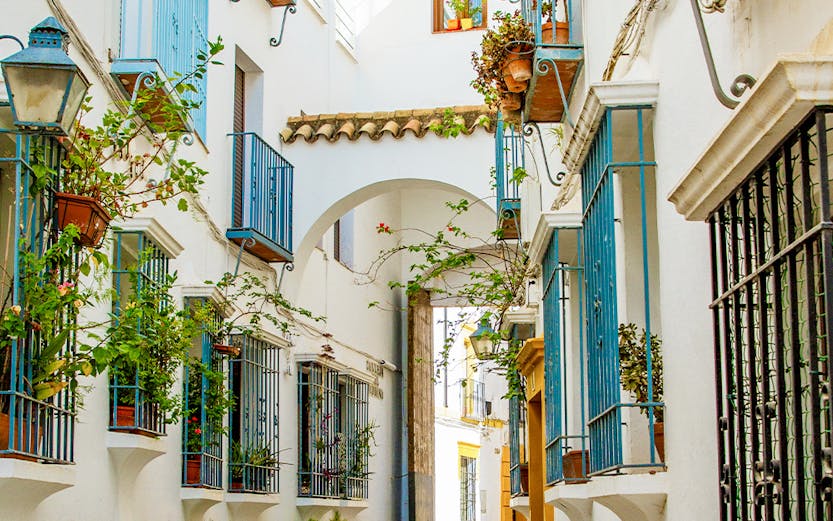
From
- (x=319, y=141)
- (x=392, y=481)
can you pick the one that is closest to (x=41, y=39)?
(x=319, y=141)

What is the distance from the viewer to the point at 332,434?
16.6 metres

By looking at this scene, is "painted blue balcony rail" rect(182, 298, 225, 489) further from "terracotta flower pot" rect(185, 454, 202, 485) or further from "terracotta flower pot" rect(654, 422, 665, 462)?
"terracotta flower pot" rect(654, 422, 665, 462)

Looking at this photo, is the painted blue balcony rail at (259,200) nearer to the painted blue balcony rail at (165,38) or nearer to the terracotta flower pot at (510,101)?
the painted blue balcony rail at (165,38)

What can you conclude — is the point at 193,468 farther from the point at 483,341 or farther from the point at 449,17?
the point at 449,17

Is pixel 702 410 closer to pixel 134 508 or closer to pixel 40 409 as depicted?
pixel 40 409

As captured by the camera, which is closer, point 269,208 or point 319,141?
point 269,208

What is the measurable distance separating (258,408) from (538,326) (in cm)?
365

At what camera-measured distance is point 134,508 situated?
1048cm

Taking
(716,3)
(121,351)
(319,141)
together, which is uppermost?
(319,141)

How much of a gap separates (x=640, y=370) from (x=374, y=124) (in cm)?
1016

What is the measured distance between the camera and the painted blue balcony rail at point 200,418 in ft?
38.4

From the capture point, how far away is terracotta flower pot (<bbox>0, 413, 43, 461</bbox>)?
679 centimetres

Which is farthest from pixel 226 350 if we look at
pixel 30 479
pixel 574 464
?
pixel 30 479

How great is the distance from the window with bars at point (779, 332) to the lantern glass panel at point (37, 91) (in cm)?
356
